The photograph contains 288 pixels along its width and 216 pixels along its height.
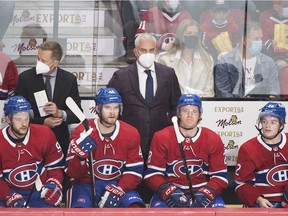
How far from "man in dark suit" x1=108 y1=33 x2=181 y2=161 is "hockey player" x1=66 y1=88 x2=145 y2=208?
1.31 feet

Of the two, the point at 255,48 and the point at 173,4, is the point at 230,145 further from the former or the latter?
the point at 173,4

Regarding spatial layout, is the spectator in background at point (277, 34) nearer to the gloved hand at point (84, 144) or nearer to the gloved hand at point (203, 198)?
the gloved hand at point (203, 198)

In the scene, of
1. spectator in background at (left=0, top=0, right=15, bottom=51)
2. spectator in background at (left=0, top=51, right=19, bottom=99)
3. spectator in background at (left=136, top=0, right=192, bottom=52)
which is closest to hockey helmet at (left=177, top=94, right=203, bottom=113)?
spectator in background at (left=136, top=0, right=192, bottom=52)

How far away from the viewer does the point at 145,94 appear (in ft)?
26.4

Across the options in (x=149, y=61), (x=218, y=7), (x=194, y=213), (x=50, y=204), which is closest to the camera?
(x=194, y=213)

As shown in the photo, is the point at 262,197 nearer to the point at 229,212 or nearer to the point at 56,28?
the point at 229,212

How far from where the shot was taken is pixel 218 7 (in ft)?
28.5

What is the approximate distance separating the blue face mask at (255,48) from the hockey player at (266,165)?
1094 mm

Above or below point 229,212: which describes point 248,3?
above

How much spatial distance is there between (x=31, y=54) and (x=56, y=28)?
0.31 metres

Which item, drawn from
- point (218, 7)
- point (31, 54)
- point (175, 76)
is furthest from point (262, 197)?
point (31, 54)

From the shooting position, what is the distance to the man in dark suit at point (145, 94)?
7.98 metres

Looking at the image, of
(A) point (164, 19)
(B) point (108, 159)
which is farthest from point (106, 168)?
(A) point (164, 19)

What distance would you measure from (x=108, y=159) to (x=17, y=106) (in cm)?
79
